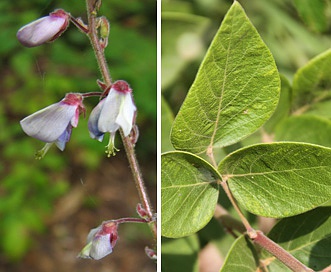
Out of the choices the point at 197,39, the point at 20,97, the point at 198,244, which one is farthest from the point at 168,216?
the point at 20,97

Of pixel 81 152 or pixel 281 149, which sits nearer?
pixel 281 149

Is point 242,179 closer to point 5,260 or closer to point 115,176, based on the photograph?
point 5,260

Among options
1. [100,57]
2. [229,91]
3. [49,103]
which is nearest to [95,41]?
[100,57]

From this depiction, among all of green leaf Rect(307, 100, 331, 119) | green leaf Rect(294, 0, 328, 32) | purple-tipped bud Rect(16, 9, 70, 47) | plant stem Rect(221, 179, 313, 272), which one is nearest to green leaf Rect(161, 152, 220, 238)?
plant stem Rect(221, 179, 313, 272)

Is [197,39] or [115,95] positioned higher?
[115,95]

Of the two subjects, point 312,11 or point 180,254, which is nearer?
point 180,254

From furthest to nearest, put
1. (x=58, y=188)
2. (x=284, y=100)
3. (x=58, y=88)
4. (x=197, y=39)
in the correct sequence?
(x=58, y=188) < (x=58, y=88) < (x=197, y=39) < (x=284, y=100)

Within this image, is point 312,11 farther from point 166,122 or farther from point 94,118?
point 94,118
